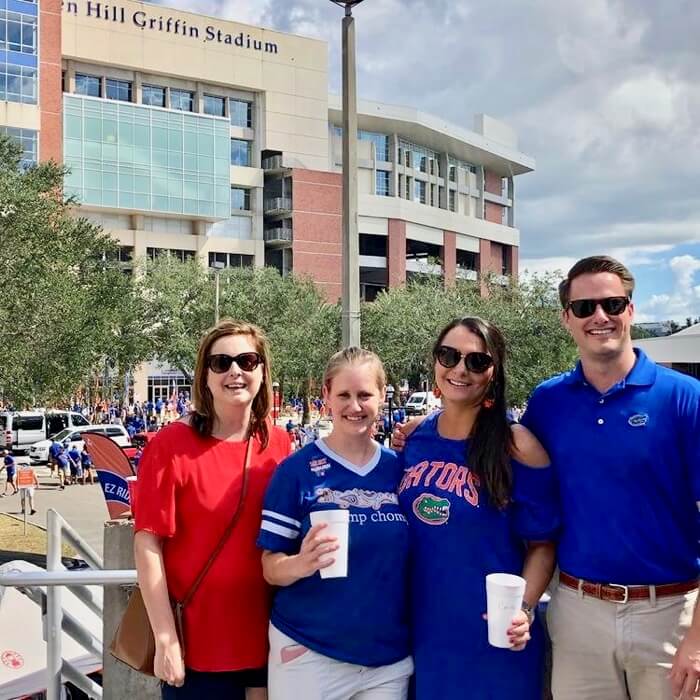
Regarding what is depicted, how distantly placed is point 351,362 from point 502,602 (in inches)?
37.7

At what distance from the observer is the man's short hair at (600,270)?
2.89 metres

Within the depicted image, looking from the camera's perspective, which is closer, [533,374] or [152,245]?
[533,374]

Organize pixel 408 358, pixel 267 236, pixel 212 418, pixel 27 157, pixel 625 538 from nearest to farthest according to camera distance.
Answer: pixel 625 538
pixel 212 418
pixel 408 358
pixel 27 157
pixel 267 236

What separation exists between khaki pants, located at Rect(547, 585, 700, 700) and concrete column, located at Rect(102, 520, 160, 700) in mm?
1769

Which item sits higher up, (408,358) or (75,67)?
(75,67)

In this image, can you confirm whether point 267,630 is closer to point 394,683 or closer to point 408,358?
point 394,683

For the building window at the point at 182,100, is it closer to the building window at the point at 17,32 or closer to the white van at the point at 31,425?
the building window at the point at 17,32

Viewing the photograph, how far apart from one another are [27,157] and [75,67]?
16131mm

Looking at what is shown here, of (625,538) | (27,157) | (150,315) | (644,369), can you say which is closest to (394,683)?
(625,538)

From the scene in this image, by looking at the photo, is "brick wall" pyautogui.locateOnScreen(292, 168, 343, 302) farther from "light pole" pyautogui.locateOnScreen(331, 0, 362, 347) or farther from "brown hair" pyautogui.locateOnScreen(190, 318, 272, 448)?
"brown hair" pyautogui.locateOnScreen(190, 318, 272, 448)

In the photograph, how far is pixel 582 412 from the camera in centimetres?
282

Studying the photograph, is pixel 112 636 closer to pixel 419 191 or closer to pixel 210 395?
→ pixel 210 395

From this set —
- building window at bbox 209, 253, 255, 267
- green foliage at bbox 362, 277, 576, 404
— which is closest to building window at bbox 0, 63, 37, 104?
building window at bbox 209, 253, 255, 267

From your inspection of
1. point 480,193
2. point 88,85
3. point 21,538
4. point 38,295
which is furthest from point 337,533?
point 480,193
